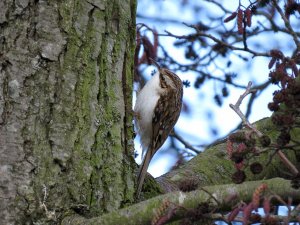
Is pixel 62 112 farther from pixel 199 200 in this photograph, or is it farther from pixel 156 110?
pixel 156 110

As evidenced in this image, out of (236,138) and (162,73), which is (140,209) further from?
(162,73)

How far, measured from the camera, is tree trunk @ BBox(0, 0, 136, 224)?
254 centimetres

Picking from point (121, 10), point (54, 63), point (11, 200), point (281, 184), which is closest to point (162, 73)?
point (121, 10)

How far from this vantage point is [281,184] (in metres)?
2.14

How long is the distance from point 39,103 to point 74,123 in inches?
5.7

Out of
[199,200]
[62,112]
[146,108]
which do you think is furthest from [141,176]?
[146,108]

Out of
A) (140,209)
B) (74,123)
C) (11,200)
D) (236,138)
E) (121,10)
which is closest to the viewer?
(236,138)

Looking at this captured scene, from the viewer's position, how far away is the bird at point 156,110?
426 cm

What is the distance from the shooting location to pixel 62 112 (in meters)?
2.67

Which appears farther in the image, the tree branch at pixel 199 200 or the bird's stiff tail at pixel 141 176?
the bird's stiff tail at pixel 141 176

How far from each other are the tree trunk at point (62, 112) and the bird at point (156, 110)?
131 centimetres

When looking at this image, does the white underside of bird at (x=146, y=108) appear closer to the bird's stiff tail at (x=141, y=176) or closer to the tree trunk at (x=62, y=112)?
the bird's stiff tail at (x=141, y=176)

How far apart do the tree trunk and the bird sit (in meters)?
1.31

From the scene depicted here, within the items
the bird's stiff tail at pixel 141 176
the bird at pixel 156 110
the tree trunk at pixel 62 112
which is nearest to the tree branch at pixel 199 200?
the tree trunk at pixel 62 112
